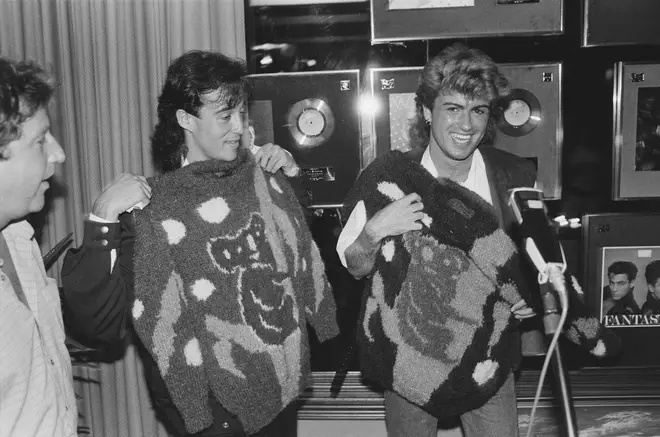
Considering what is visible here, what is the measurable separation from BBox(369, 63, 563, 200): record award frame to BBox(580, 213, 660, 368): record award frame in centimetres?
30

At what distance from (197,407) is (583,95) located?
2122 mm

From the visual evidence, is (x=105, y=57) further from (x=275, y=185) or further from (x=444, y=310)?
(x=444, y=310)

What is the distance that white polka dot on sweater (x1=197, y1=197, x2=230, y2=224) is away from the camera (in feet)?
6.32

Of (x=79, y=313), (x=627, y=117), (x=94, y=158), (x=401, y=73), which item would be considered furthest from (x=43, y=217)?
(x=627, y=117)

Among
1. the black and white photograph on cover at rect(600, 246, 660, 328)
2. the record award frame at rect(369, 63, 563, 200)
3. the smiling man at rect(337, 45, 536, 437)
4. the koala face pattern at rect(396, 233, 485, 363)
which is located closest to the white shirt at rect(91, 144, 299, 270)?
the smiling man at rect(337, 45, 536, 437)

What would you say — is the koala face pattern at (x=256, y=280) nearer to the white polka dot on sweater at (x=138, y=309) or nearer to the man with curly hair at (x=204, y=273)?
the man with curly hair at (x=204, y=273)

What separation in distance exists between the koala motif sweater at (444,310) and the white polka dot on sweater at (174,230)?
60cm

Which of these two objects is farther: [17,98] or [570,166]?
[570,166]

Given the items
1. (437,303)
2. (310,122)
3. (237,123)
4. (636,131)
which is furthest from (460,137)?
(636,131)

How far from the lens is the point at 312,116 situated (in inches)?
119

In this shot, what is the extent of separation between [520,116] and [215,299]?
169 centimetres

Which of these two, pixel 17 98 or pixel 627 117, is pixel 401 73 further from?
pixel 17 98

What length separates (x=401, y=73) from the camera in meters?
2.97

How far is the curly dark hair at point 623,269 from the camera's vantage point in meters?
3.08
